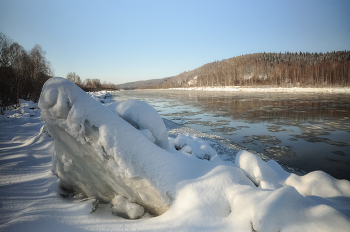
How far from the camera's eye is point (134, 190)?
1989 millimetres

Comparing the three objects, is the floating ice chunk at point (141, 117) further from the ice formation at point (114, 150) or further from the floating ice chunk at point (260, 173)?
the floating ice chunk at point (260, 173)

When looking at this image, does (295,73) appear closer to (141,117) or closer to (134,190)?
(141,117)

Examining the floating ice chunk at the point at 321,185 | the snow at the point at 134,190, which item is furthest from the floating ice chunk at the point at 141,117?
the floating ice chunk at the point at 321,185

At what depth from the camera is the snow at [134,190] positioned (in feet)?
4.89

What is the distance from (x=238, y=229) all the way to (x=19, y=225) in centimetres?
205

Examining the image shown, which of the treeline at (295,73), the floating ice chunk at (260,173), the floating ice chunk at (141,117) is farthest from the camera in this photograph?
the treeline at (295,73)

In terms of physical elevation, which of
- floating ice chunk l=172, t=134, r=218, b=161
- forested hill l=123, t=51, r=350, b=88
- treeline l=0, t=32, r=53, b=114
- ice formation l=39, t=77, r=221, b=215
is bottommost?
floating ice chunk l=172, t=134, r=218, b=161

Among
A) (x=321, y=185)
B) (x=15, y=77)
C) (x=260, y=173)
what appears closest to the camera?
(x=321, y=185)

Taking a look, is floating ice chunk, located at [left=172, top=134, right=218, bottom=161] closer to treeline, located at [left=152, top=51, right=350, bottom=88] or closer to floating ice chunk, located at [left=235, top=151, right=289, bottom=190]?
floating ice chunk, located at [left=235, top=151, right=289, bottom=190]

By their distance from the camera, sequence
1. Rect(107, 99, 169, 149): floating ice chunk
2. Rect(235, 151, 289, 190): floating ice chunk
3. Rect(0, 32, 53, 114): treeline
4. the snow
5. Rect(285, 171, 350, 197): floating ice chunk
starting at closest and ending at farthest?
the snow < Rect(285, 171, 350, 197): floating ice chunk < Rect(235, 151, 289, 190): floating ice chunk < Rect(107, 99, 169, 149): floating ice chunk < Rect(0, 32, 53, 114): treeline

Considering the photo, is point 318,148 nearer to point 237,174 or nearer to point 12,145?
point 237,174

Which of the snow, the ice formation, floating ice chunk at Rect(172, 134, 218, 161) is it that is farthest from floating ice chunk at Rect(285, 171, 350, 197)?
floating ice chunk at Rect(172, 134, 218, 161)

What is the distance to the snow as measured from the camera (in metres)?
1.49

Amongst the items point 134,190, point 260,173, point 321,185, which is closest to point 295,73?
point 321,185
